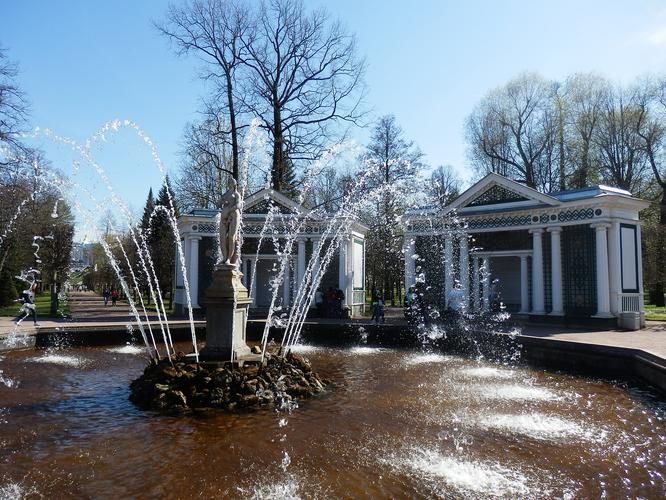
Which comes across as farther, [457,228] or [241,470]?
[457,228]

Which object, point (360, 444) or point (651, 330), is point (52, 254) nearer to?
point (360, 444)

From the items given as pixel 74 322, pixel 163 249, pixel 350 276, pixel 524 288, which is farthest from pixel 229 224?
pixel 163 249

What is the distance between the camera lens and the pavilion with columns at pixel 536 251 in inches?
727

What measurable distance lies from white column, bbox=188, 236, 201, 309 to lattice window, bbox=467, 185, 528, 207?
12.5 metres

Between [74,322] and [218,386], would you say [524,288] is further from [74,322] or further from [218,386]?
[74,322]

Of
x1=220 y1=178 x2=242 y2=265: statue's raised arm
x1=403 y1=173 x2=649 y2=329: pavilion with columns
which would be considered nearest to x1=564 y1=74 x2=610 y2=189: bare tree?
x1=403 y1=173 x2=649 y2=329: pavilion with columns

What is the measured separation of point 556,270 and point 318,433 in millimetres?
15749

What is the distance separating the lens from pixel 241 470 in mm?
5336

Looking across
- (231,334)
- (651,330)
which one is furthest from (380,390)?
(651,330)

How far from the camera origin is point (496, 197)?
21938 millimetres

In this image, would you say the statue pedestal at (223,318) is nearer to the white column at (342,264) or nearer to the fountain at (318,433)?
the fountain at (318,433)

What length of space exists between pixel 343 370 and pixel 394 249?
90.7 feet

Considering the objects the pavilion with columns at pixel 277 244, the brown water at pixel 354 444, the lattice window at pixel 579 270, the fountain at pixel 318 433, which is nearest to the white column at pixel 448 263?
the pavilion with columns at pixel 277 244

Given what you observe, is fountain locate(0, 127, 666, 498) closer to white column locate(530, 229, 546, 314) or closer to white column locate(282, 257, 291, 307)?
white column locate(530, 229, 546, 314)
